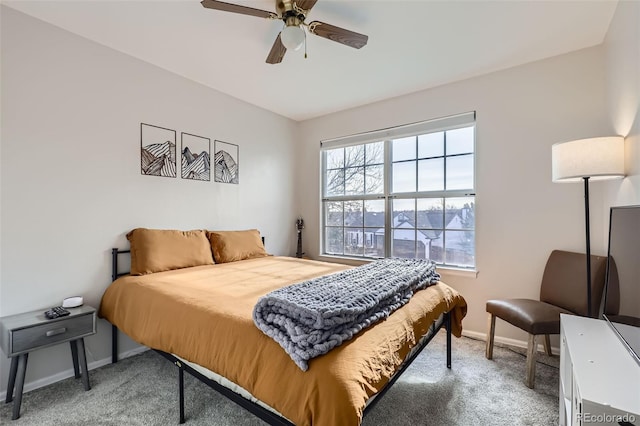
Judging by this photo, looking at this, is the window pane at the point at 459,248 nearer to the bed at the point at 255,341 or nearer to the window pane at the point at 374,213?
the window pane at the point at 374,213

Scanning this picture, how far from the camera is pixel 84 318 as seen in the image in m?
1.96

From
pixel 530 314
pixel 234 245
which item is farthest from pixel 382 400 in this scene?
pixel 234 245

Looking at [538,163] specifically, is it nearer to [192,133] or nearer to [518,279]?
[518,279]

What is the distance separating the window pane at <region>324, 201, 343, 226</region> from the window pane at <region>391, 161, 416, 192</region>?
858 millimetres

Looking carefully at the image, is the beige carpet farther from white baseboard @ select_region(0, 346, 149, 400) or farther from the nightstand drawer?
the nightstand drawer

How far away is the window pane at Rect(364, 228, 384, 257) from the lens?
139 inches

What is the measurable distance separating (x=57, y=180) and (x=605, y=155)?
12.6 feet

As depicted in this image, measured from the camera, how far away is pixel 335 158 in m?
4.03

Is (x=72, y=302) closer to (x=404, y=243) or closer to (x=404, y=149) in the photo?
(x=404, y=243)

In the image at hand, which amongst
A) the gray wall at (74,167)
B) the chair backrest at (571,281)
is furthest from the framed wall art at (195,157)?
the chair backrest at (571,281)

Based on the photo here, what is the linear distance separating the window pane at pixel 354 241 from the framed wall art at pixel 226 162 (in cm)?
165

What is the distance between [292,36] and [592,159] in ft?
6.80

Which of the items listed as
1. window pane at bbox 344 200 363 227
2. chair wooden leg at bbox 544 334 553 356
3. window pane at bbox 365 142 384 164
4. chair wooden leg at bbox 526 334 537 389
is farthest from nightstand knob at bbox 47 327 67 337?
chair wooden leg at bbox 544 334 553 356

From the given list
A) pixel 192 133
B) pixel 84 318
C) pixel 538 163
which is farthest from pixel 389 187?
pixel 84 318
